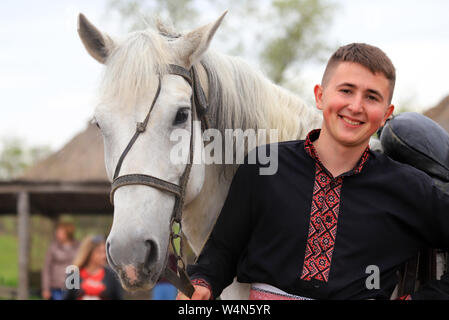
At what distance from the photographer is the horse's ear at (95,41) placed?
2.11 metres

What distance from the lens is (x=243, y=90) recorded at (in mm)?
2408

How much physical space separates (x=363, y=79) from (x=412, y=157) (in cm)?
56

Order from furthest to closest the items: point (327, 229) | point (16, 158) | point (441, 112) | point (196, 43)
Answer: point (16, 158)
point (441, 112)
point (196, 43)
point (327, 229)

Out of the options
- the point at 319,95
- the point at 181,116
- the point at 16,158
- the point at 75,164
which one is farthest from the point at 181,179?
the point at 16,158

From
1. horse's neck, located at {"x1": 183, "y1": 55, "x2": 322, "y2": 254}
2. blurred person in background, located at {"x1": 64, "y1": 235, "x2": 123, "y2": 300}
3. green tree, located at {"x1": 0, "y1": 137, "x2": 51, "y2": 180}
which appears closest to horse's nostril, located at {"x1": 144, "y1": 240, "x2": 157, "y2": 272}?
horse's neck, located at {"x1": 183, "y1": 55, "x2": 322, "y2": 254}

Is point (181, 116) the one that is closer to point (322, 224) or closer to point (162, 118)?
point (162, 118)

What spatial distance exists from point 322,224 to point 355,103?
18.8 inches

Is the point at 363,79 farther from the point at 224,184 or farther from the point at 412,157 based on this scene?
the point at 224,184

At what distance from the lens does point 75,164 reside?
498 inches

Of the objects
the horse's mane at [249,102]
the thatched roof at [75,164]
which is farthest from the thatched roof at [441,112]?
the horse's mane at [249,102]

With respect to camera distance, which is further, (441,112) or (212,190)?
(441,112)

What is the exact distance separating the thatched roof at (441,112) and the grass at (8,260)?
1370 cm

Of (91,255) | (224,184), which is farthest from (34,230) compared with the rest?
(224,184)

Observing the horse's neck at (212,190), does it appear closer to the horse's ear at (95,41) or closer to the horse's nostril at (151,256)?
the horse's ear at (95,41)
